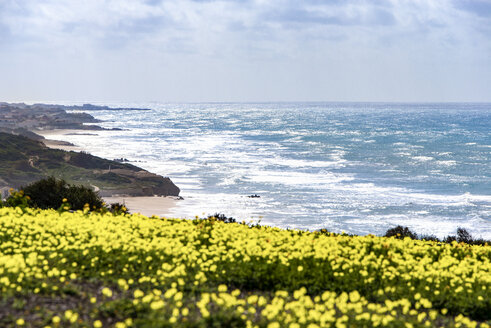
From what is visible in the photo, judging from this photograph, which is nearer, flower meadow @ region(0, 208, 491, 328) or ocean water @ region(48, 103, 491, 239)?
flower meadow @ region(0, 208, 491, 328)

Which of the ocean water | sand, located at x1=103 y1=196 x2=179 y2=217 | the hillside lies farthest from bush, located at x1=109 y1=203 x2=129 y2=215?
the hillside

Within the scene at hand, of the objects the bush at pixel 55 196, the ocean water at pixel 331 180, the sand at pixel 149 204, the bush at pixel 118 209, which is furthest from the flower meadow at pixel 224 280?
the sand at pixel 149 204

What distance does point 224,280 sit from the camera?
9.48 meters

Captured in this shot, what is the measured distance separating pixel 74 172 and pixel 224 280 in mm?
50283

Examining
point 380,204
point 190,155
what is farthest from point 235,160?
point 380,204

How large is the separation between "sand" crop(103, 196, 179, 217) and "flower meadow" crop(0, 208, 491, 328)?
1127 inches

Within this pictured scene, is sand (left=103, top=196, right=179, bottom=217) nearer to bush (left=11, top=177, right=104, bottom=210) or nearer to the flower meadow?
bush (left=11, top=177, right=104, bottom=210)

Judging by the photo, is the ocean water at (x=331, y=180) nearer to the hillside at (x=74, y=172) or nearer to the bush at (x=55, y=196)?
the hillside at (x=74, y=172)

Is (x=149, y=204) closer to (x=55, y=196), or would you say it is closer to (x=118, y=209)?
(x=55, y=196)

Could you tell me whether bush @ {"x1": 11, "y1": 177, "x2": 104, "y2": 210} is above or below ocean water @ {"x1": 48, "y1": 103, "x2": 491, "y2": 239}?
above

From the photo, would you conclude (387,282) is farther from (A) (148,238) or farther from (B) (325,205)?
(B) (325,205)

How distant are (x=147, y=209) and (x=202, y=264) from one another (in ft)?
111

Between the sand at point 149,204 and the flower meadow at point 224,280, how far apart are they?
1127 inches

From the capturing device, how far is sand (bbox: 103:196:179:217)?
1638 inches
